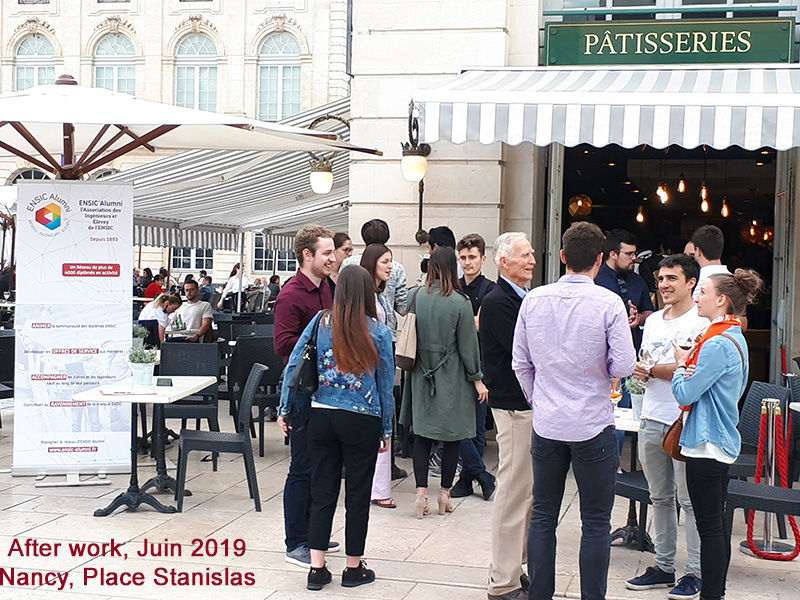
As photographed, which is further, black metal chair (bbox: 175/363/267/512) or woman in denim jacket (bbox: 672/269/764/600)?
black metal chair (bbox: 175/363/267/512)

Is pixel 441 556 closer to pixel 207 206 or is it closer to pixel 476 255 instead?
pixel 476 255

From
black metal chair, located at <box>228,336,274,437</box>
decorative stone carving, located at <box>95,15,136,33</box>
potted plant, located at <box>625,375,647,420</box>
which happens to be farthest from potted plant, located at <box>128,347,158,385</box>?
decorative stone carving, located at <box>95,15,136,33</box>

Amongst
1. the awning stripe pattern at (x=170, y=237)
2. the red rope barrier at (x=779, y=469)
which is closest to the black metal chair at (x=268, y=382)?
the red rope barrier at (x=779, y=469)

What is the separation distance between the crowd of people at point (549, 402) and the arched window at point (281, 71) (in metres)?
29.8

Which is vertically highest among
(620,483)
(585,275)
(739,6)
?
(739,6)

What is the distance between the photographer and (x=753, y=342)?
37.1 feet

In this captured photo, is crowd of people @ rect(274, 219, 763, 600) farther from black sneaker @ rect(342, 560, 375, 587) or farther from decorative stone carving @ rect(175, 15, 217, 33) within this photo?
decorative stone carving @ rect(175, 15, 217, 33)

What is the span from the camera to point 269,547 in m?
5.54

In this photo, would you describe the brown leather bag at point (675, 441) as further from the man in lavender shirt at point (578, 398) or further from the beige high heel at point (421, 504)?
the beige high heel at point (421, 504)

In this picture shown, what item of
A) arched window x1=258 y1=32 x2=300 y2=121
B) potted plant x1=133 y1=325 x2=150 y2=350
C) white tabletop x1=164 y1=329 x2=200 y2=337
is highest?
arched window x1=258 y1=32 x2=300 y2=121

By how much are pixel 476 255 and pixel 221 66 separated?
30.0 metres

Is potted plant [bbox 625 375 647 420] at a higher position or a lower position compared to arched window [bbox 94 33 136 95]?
lower

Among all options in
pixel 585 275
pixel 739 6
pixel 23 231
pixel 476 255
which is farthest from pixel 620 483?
pixel 739 6

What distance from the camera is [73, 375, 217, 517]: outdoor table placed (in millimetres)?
6242
